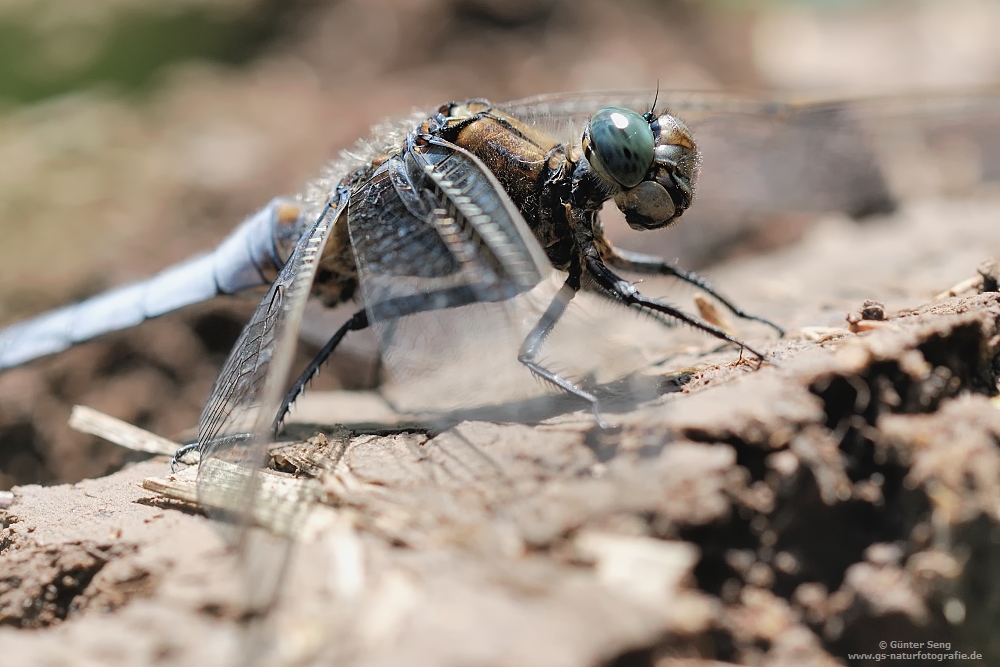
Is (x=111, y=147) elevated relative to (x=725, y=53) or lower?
lower

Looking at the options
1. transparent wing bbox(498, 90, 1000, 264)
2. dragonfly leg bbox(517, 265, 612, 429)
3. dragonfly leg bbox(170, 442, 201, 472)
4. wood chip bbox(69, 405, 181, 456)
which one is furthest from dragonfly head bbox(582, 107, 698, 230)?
wood chip bbox(69, 405, 181, 456)

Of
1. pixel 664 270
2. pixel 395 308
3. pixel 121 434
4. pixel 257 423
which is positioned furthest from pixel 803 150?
pixel 121 434

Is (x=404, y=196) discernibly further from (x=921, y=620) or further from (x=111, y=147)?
→ (x=111, y=147)

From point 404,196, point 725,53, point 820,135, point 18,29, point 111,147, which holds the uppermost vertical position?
point 725,53

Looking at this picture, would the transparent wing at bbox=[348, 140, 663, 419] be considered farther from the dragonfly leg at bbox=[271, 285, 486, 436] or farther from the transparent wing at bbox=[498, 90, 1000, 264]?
the transparent wing at bbox=[498, 90, 1000, 264]

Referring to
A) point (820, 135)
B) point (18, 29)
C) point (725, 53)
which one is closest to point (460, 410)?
point (820, 135)

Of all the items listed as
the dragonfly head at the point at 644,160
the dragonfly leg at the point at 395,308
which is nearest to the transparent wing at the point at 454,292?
the dragonfly leg at the point at 395,308

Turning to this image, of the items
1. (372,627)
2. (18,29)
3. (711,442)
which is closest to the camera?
(372,627)

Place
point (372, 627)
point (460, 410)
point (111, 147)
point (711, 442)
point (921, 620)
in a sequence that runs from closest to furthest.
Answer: point (372, 627) → point (921, 620) → point (711, 442) → point (460, 410) → point (111, 147)
